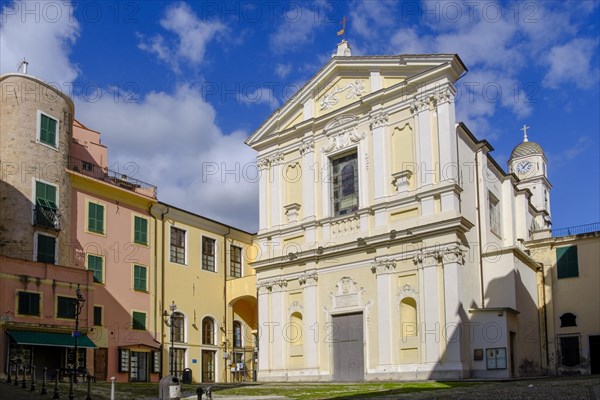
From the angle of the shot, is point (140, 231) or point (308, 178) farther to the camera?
point (140, 231)

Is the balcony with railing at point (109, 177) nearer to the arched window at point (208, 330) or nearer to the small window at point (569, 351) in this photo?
the arched window at point (208, 330)

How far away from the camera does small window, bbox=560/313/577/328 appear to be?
33969 mm

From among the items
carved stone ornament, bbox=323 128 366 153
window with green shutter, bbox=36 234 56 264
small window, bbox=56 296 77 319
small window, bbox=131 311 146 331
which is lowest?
small window, bbox=131 311 146 331

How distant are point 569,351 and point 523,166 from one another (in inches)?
1005

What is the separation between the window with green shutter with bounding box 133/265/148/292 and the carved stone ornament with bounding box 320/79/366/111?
12.4 m

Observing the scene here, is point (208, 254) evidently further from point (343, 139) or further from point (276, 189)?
point (343, 139)

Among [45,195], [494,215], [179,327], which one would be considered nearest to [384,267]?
[494,215]

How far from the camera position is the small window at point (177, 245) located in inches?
1537

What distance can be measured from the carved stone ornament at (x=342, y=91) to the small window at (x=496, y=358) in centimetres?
1331

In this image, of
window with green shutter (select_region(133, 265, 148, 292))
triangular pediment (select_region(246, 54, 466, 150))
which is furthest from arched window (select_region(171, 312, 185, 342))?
triangular pediment (select_region(246, 54, 466, 150))

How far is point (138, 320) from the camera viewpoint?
35.8 m

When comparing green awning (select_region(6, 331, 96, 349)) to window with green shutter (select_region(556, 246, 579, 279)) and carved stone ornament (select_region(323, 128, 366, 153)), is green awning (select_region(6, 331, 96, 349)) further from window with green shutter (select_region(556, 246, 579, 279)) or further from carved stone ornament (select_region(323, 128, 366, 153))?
window with green shutter (select_region(556, 246, 579, 279))

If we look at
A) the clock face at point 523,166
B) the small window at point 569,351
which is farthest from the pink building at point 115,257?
the clock face at point 523,166

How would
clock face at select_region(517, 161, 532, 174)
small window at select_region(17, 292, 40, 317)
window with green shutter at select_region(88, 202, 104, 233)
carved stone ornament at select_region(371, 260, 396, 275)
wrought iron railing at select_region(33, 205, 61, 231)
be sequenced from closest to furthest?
small window at select_region(17, 292, 40, 317) < carved stone ornament at select_region(371, 260, 396, 275) < wrought iron railing at select_region(33, 205, 61, 231) < window with green shutter at select_region(88, 202, 104, 233) < clock face at select_region(517, 161, 532, 174)
